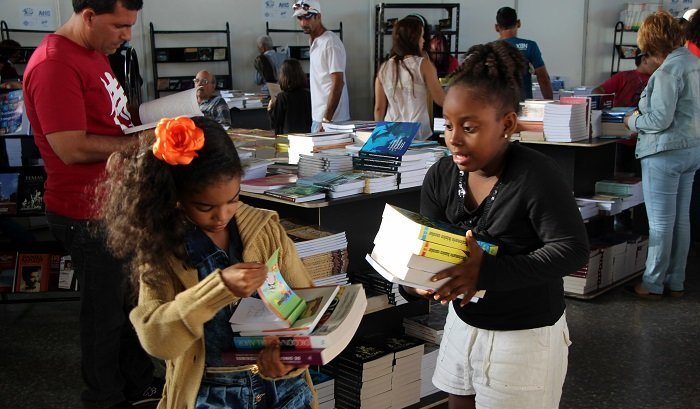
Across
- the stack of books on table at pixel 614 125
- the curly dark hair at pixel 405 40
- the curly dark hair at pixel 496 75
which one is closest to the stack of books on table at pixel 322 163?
the curly dark hair at pixel 496 75

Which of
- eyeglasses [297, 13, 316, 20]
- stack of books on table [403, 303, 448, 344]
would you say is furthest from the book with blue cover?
eyeglasses [297, 13, 316, 20]

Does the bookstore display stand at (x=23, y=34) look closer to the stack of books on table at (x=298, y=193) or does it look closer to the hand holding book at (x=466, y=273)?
the stack of books on table at (x=298, y=193)

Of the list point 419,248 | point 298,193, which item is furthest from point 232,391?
point 298,193

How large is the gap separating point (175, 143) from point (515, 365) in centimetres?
95

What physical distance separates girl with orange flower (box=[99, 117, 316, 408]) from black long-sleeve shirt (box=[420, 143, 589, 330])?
46 centimetres

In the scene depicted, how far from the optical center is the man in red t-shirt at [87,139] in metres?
2.36

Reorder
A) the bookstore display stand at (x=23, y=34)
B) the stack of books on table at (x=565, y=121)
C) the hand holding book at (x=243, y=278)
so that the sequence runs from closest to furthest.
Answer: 1. the hand holding book at (x=243, y=278)
2. the stack of books on table at (x=565, y=121)
3. the bookstore display stand at (x=23, y=34)

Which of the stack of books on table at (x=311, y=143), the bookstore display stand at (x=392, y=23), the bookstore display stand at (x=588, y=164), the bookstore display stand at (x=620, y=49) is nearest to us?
the stack of books on table at (x=311, y=143)

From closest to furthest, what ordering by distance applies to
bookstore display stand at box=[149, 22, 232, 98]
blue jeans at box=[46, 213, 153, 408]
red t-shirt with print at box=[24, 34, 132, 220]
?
1. red t-shirt with print at box=[24, 34, 132, 220]
2. blue jeans at box=[46, 213, 153, 408]
3. bookstore display stand at box=[149, 22, 232, 98]

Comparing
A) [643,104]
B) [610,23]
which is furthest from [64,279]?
[610,23]

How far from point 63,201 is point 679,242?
3.43 meters

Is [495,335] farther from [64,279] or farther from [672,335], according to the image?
[64,279]

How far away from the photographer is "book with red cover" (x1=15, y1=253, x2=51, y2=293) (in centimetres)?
406

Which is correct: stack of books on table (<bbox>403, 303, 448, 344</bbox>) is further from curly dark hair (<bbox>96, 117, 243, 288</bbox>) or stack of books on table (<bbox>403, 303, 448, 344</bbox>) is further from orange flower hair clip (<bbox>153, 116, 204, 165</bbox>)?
orange flower hair clip (<bbox>153, 116, 204, 165</bbox>)
